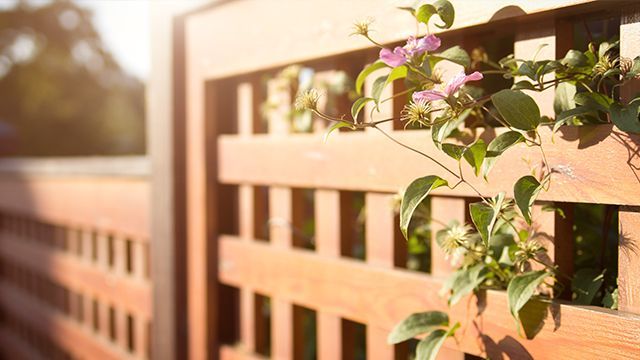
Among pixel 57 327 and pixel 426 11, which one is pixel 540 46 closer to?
pixel 426 11

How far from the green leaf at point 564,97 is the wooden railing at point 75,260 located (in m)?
1.41

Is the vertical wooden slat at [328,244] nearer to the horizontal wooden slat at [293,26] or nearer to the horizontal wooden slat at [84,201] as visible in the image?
the horizontal wooden slat at [293,26]

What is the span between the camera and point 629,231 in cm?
78

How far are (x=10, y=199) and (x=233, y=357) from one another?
78.4 inches

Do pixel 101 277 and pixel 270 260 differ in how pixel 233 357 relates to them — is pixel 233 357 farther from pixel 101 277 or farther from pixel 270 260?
pixel 101 277

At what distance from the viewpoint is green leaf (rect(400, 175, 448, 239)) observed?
0.73 meters

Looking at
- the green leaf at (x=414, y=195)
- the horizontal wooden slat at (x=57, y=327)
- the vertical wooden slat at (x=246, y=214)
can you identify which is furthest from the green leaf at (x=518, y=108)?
the horizontal wooden slat at (x=57, y=327)

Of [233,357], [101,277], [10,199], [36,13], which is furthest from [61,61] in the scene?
[233,357]

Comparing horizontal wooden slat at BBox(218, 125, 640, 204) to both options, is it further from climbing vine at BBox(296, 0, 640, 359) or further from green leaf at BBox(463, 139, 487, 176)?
green leaf at BBox(463, 139, 487, 176)

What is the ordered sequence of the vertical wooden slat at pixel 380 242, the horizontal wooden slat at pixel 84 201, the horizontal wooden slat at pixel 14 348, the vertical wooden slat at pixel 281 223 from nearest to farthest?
the vertical wooden slat at pixel 380 242, the vertical wooden slat at pixel 281 223, the horizontal wooden slat at pixel 84 201, the horizontal wooden slat at pixel 14 348

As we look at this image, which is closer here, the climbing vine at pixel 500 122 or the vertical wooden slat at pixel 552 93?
the climbing vine at pixel 500 122

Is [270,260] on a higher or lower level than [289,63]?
lower

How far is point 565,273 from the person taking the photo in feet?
2.92

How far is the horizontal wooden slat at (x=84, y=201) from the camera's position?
Result: 2051 millimetres
